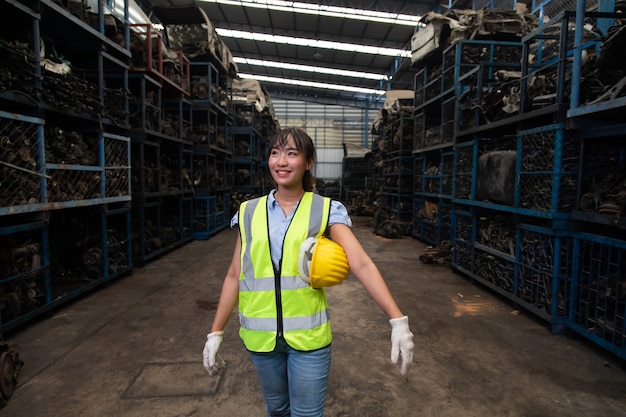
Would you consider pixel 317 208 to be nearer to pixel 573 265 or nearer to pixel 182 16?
pixel 573 265

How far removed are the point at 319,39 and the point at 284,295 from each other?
56.3 feet

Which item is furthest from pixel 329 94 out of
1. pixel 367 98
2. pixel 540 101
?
pixel 540 101

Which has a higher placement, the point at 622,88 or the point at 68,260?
the point at 622,88

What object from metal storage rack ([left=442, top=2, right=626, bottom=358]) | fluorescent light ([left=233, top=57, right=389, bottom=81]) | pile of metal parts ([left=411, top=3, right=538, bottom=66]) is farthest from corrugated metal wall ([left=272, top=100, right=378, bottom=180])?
metal storage rack ([left=442, top=2, right=626, bottom=358])

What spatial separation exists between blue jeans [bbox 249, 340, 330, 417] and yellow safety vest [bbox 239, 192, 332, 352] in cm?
5

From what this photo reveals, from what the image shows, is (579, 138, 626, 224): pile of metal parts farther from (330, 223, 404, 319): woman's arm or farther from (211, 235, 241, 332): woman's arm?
(211, 235, 241, 332): woman's arm

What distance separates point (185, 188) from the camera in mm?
8609

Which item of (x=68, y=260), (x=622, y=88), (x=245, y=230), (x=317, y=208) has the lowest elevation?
(x=68, y=260)

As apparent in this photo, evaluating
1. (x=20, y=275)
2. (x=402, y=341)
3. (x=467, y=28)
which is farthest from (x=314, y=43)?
(x=402, y=341)

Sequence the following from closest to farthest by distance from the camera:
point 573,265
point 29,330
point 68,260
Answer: point 573,265 < point 29,330 < point 68,260

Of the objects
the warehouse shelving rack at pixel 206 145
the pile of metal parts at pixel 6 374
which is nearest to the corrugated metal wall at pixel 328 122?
A: the warehouse shelving rack at pixel 206 145

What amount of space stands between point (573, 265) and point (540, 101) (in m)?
1.89

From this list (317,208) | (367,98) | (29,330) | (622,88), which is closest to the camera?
(317,208)

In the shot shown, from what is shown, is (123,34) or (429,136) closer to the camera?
(123,34)
